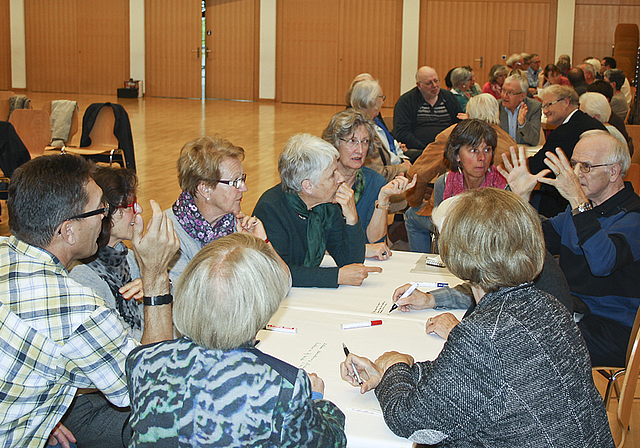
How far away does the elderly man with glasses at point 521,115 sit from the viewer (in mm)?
7043

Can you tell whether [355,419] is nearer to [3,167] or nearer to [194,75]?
[3,167]

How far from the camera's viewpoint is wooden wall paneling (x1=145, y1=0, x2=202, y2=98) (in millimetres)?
18453

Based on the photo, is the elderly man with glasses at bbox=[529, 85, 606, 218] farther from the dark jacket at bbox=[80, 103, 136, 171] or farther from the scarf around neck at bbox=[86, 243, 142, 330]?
the dark jacket at bbox=[80, 103, 136, 171]

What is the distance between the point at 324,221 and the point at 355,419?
1531mm

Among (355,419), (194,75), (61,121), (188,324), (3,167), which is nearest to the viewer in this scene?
(188,324)

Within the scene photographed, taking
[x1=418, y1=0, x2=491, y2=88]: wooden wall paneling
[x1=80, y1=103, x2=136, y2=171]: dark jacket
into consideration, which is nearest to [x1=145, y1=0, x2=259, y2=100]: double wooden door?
[x1=418, y1=0, x2=491, y2=88]: wooden wall paneling

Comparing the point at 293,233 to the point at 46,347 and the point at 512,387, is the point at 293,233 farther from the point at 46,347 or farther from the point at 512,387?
the point at 512,387

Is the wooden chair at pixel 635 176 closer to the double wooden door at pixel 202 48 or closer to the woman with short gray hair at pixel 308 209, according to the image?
the woman with short gray hair at pixel 308 209

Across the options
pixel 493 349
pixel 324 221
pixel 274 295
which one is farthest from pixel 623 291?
pixel 274 295

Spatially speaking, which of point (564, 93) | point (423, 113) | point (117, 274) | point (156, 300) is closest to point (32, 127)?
point (423, 113)

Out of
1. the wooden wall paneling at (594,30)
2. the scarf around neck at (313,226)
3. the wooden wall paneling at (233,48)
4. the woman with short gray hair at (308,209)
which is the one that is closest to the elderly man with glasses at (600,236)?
the woman with short gray hair at (308,209)

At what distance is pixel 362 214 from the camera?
3992 mm

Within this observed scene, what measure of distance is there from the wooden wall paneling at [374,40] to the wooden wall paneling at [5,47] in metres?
10.1

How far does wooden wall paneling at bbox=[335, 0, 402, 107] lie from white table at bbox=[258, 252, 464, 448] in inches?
603
